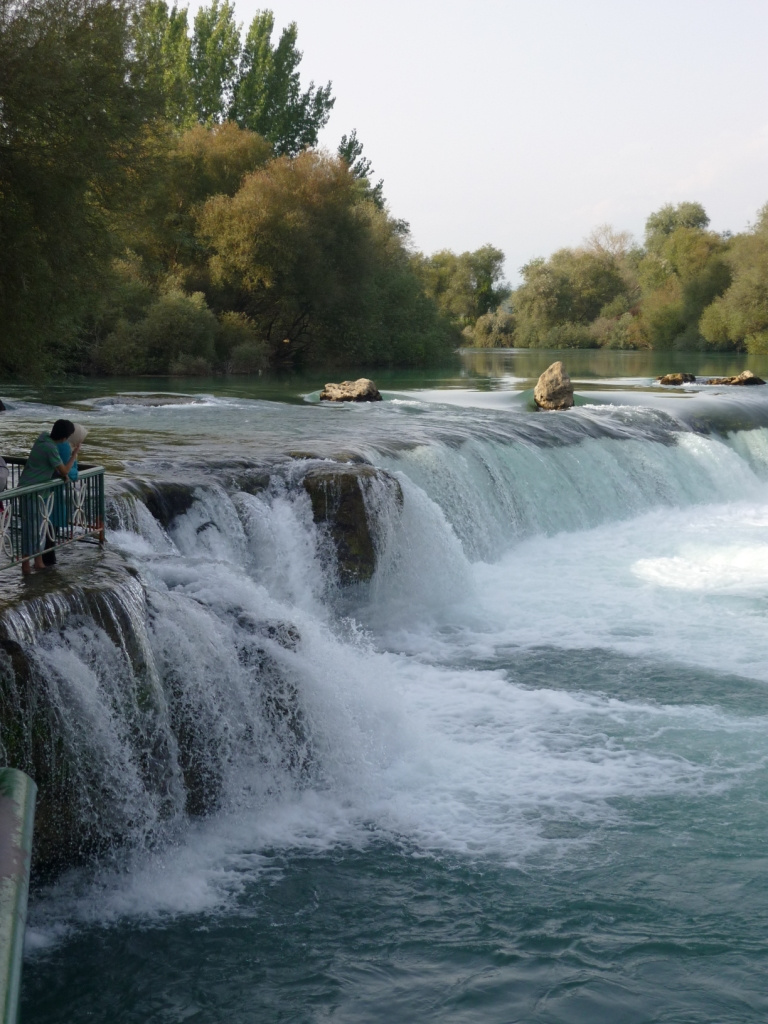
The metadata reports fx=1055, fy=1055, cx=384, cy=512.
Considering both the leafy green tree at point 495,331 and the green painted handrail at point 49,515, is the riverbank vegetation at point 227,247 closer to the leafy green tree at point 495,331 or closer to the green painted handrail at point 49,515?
the leafy green tree at point 495,331

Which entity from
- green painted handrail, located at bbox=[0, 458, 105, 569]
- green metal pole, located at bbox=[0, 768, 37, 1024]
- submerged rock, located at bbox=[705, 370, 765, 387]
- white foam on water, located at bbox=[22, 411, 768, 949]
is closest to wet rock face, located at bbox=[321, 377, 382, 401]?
white foam on water, located at bbox=[22, 411, 768, 949]

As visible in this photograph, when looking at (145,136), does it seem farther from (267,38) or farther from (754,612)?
(267,38)

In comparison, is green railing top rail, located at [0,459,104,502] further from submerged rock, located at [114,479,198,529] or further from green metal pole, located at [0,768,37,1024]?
green metal pole, located at [0,768,37,1024]

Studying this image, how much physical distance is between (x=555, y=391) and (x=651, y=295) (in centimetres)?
4474

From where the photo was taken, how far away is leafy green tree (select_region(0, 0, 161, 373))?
13141 mm

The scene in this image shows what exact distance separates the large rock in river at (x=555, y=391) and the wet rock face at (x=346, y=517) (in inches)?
542

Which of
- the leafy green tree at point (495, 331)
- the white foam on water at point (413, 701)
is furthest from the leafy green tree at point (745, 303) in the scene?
the white foam on water at point (413, 701)

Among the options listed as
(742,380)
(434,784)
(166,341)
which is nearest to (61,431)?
(434,784)

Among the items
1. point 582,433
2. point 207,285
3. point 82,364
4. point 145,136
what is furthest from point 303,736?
point 207,285

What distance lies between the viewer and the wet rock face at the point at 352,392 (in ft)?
81.4

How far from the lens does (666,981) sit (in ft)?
17.4

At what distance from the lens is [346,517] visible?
458 inches

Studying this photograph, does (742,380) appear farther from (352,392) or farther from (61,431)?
(61,431)

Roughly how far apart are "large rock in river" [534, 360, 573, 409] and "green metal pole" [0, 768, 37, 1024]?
2274cm
